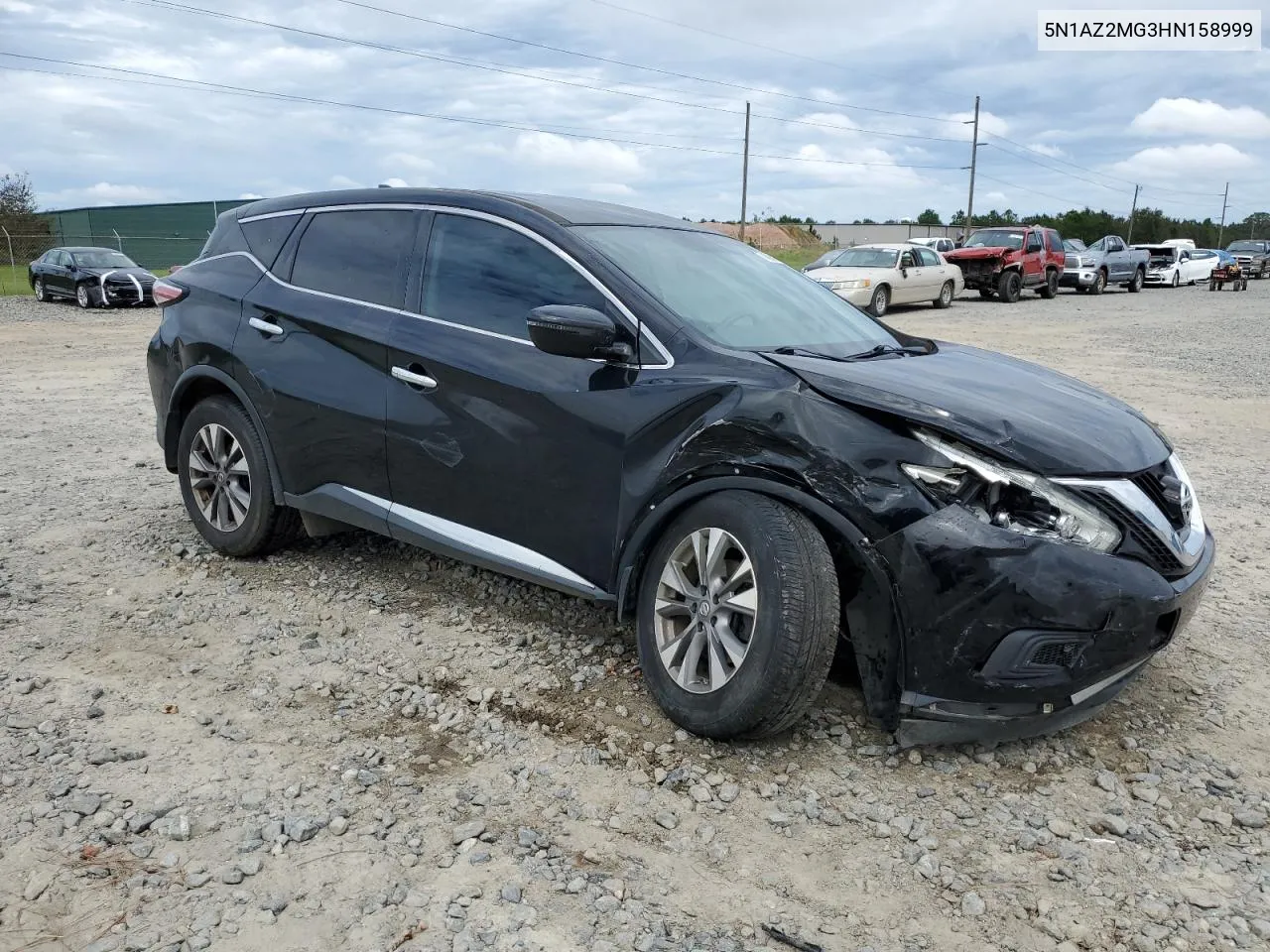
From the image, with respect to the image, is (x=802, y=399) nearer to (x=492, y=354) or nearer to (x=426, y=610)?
(x=492, y=354)

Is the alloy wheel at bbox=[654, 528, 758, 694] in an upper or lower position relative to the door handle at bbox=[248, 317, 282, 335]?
lower

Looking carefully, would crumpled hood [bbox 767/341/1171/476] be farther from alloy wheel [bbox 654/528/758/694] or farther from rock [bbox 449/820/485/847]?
rock [bbox 449/820/485/847]

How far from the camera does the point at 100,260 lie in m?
24.1

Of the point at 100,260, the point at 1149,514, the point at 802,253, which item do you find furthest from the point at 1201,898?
the point at 802,253

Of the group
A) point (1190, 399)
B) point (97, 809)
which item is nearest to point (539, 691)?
point (97, 809)

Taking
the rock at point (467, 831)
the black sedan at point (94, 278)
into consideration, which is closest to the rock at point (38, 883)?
the rock at point (467, 831)

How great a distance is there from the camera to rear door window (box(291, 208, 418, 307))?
414 cm

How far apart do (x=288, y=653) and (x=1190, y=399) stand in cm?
984

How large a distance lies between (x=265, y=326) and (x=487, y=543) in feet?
5.25

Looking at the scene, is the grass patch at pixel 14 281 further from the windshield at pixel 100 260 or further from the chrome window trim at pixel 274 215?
the chrome window trim at pixel 274 215

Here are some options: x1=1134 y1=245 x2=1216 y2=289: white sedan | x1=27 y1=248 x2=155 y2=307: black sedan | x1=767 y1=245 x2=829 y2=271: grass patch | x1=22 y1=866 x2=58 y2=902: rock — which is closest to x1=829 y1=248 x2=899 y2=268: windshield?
x1=27 y1=248 x2=155 y2=307: black sedan

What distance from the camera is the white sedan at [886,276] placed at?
67.5ft

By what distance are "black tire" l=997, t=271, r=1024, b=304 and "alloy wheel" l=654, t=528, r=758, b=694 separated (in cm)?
2519

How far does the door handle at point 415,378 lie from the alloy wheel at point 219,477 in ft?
3.83
